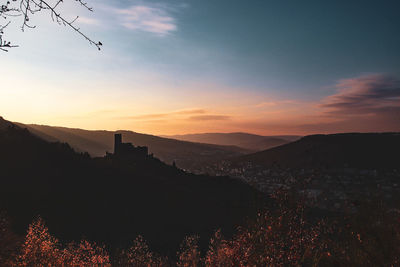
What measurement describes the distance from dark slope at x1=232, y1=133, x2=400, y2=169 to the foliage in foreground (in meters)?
66.1

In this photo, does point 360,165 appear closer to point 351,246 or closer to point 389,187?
point 389,187

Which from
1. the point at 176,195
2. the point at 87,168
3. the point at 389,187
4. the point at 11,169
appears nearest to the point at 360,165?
the point at 389,187

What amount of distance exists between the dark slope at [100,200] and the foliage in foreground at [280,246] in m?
4.47

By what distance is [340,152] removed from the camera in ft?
306

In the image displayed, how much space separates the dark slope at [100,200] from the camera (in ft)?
57.9

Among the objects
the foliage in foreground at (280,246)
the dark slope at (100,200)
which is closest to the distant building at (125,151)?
the dark slope at (100,200)

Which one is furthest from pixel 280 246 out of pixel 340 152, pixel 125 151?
pixel 340 152

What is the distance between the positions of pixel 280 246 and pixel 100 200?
53.3 feet

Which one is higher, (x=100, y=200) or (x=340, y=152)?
(x=340, y=152)

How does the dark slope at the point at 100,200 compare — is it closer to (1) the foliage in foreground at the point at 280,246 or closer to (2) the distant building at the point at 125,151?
(1) the foliage in foreground at the point at 280,246

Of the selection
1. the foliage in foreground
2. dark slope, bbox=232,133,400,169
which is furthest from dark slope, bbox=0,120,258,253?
dark slope, bbox=232,133,400,169

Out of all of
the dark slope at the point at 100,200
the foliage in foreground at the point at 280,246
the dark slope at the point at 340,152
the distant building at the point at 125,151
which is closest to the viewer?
the foliage in foreground at the point at 280,246

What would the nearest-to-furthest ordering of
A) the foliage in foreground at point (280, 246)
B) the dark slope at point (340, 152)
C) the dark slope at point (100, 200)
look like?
the foliage in foreground at point (280, 246) → the dark slope at point (100, 200) → the dark slope at point (340, 152)

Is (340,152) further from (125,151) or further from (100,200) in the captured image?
(100,200)
